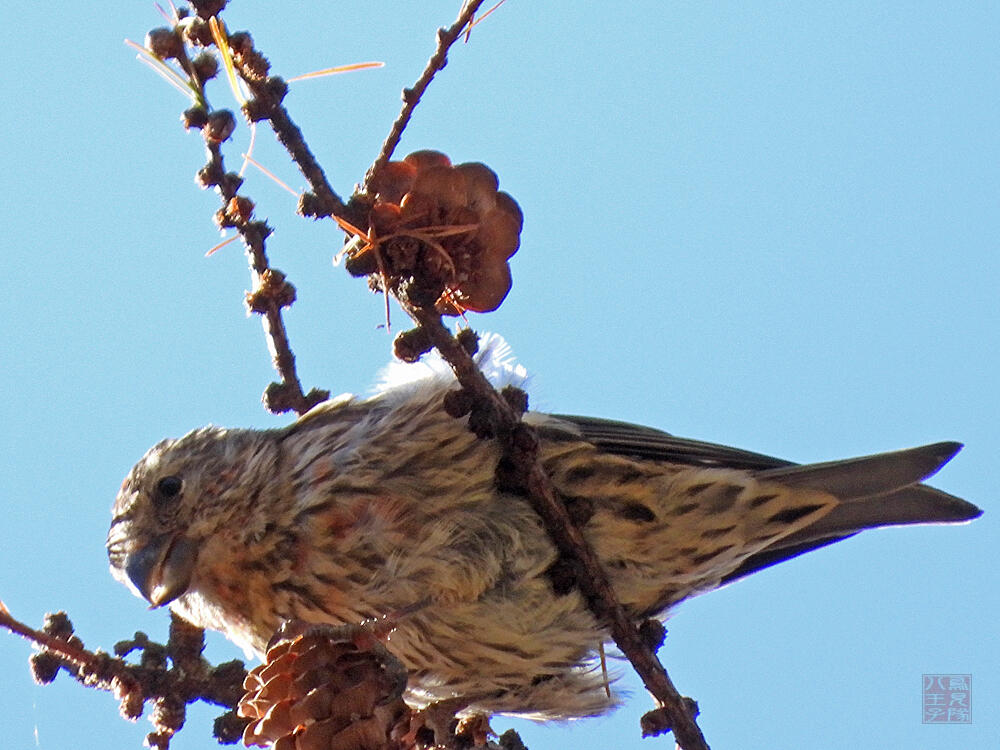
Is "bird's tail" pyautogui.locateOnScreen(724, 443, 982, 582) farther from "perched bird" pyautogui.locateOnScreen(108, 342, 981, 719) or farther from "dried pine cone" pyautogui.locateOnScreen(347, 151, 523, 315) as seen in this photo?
"dried pine cone" pyautogui.locateOnScreen(347, 151, 523, 315)

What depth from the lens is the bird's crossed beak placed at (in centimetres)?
317

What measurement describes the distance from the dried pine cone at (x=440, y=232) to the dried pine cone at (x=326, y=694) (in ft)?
2.33

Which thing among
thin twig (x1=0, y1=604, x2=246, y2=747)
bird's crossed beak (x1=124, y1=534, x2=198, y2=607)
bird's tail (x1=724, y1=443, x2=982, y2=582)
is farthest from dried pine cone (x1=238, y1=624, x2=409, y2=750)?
bird's tail (x1=724, y1=443, x2=982, y2=582)

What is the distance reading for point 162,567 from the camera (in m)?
3.26

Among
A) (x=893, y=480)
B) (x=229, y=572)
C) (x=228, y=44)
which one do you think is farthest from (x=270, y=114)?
(x=893, y=480)

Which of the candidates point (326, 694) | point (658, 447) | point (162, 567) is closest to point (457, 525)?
point (658, 447)

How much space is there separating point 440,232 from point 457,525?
1.07 m

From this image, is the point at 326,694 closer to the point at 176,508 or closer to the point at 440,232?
the point at 440,232

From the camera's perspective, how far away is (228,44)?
2.33 m

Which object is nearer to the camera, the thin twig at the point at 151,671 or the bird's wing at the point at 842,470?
the thin twig at the point at 151,671

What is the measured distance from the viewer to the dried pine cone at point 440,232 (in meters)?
2.38

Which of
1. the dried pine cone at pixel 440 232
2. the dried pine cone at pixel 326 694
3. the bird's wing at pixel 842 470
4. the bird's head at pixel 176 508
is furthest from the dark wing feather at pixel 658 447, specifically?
the dried pine cone at pixel 326 694

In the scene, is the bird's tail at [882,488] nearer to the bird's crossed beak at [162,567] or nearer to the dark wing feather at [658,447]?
the dark wing feather at [658,447]

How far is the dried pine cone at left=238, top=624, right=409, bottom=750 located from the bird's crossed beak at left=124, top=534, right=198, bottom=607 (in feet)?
3.60
